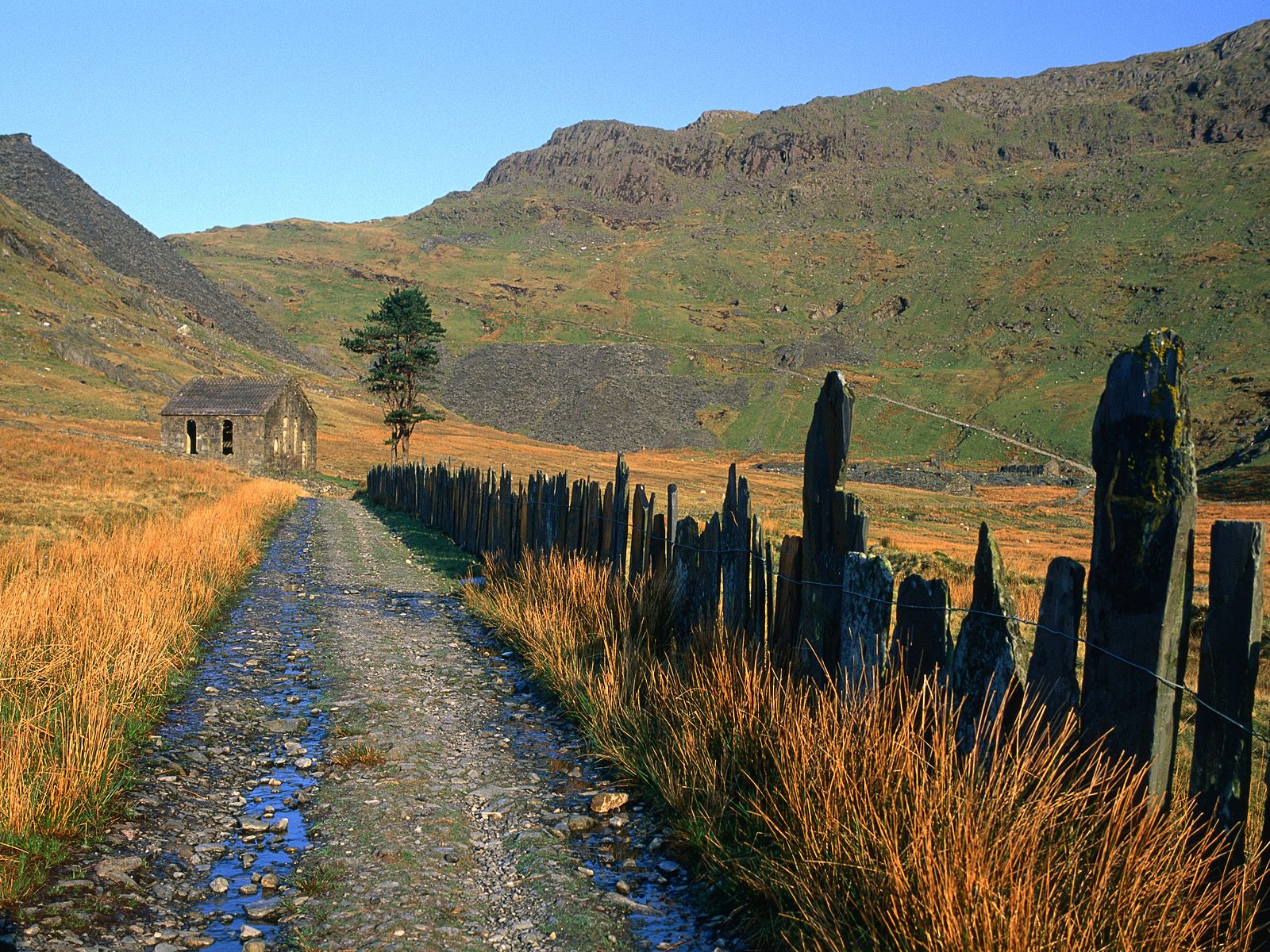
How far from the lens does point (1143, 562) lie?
3.06 metres

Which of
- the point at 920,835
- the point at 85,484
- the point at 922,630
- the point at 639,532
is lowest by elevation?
the point at 85,484

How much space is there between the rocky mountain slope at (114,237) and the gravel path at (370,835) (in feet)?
337

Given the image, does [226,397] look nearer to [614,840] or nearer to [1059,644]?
[614,840]

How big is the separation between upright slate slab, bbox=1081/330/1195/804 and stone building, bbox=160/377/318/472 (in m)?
48.2

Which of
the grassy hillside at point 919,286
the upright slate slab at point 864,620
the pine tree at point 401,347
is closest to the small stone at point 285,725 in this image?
the upright slate slab at point 864,620

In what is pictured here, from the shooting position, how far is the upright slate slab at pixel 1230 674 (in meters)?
2.74

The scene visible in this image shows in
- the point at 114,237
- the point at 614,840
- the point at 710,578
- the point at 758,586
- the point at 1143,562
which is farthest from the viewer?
the point at 114,237

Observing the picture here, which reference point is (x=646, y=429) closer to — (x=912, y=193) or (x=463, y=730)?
(x=463, y=730)

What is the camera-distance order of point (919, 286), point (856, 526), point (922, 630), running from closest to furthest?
point (922, 630) → point (856, 526) → point (919, 286)

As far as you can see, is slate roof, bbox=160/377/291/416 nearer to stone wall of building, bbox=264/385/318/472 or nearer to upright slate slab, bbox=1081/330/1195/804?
stone wall of building, bbox=264/385/318/472

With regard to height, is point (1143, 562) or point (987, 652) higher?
point (1143, 562)

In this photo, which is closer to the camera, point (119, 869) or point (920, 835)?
point (920, 835)

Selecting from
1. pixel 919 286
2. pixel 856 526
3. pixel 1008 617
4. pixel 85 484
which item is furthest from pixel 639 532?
pixel 919 286

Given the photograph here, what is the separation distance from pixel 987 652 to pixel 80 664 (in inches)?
212
